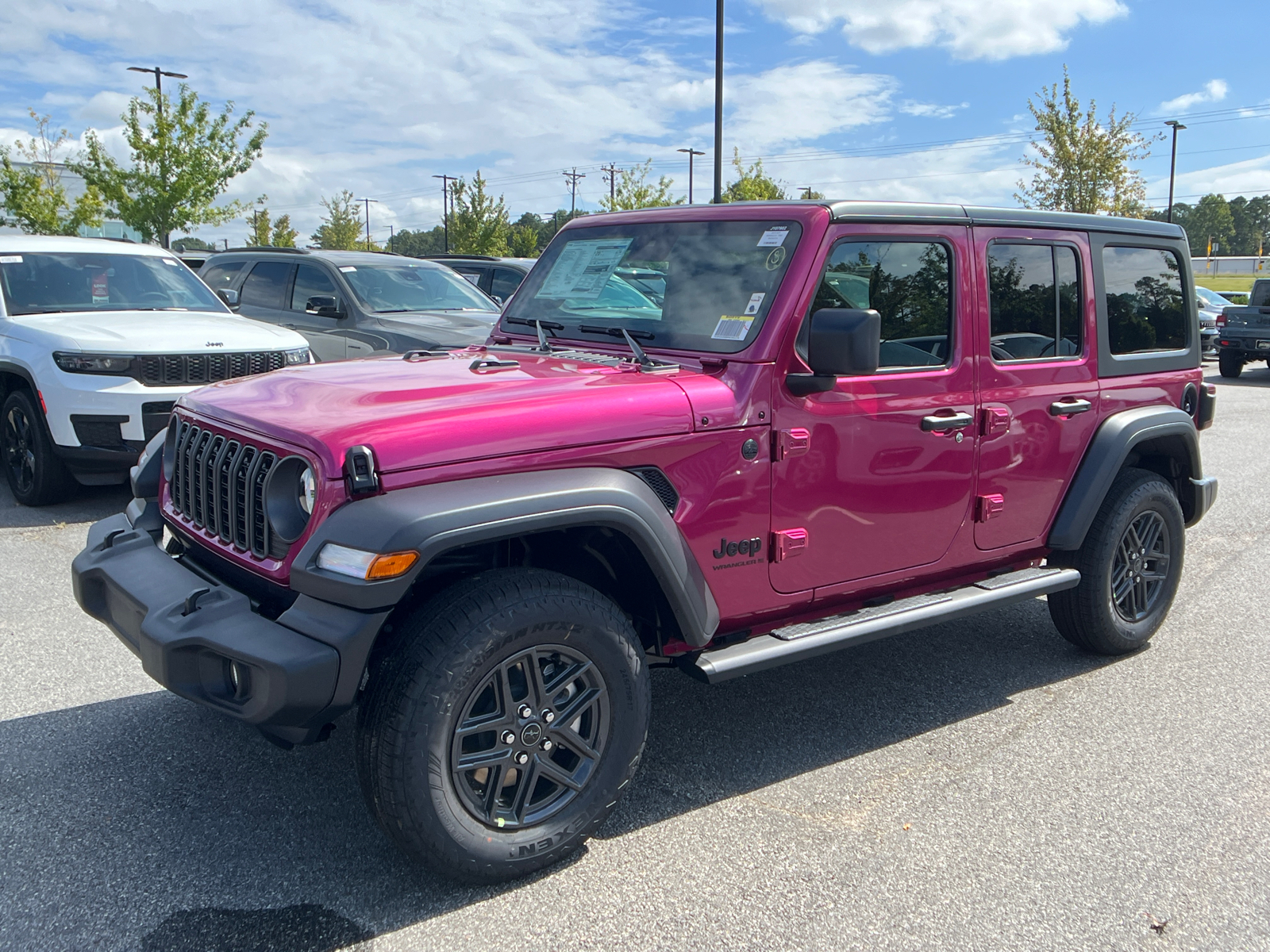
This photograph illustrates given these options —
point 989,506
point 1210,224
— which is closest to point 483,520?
point 989,506

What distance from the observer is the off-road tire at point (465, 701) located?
101 inches

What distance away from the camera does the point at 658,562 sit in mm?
2895

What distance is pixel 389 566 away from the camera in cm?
249

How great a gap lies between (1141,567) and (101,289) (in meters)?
7.10

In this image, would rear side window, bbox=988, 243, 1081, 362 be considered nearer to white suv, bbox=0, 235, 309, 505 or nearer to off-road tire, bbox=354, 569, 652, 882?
off-road tire, bbox=354, 569, 652, 882

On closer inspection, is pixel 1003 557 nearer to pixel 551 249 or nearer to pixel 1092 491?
pixel 1092 491

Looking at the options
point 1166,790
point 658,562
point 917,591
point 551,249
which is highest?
point 551,249

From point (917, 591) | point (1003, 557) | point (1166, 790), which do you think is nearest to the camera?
point (1166, 790)

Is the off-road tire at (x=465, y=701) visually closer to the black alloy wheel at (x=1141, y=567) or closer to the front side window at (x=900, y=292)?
the front side window at (x=900, y=292)

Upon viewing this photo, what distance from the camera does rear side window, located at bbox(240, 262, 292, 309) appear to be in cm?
989

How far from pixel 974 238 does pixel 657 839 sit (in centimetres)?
245

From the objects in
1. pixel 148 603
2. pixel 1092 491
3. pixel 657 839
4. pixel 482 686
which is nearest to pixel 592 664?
pixel 482 686

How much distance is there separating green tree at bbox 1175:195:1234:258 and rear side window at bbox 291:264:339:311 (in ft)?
382

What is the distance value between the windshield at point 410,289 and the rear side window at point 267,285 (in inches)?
31.8
